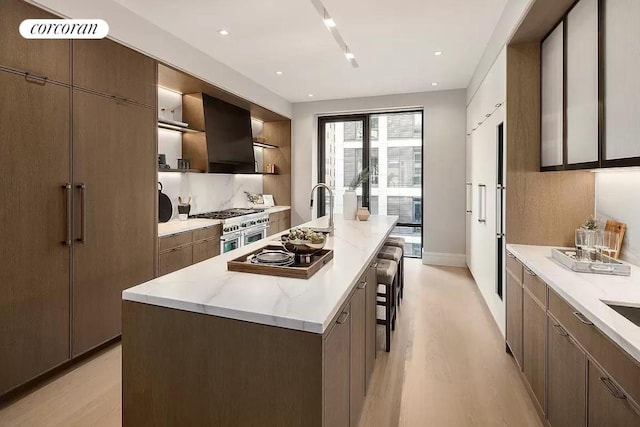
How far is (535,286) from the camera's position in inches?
80.9

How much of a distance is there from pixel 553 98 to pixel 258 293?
2444mm

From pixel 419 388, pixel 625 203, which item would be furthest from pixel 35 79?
pixel 625 203

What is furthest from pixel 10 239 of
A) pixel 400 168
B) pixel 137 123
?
pixel 400 168

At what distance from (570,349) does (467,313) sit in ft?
7.23

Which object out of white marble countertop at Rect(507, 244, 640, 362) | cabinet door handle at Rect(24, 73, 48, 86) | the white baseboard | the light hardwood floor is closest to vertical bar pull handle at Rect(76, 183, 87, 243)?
cabinet door handle at Rect(24, 73, 48, 86)

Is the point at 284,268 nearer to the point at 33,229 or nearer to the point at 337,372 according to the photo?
the point at 337,372

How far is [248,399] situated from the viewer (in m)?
1.25

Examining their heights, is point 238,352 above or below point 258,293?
below

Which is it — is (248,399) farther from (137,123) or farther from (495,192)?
(495,192)

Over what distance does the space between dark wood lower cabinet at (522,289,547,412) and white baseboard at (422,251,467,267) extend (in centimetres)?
344

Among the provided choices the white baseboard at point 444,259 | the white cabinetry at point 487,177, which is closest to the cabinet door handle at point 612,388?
the white cabinetry at point 487,177

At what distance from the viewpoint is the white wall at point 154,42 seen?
2.53 metres

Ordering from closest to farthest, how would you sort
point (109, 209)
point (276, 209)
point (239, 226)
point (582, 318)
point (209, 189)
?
1. point (582, 318)
2. point (109, 209)
3. point (239, 226)
4. point (209, 189)
5. point (276, 209)

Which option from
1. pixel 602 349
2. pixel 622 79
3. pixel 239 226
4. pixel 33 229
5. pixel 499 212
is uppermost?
pixel 622 79
